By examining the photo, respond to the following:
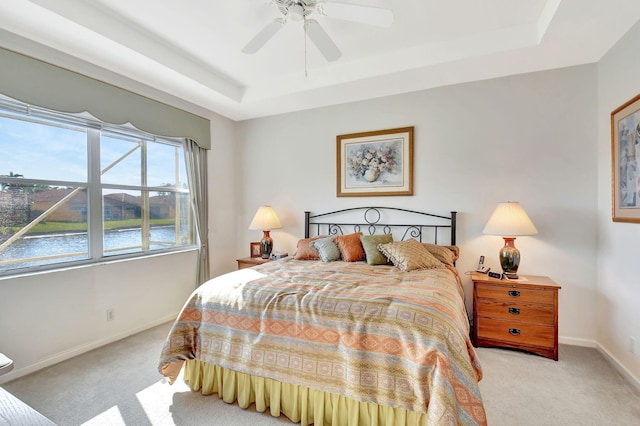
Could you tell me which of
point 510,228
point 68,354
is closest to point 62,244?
point 68,354

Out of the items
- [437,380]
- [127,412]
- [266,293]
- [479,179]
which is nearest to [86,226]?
[127,412]

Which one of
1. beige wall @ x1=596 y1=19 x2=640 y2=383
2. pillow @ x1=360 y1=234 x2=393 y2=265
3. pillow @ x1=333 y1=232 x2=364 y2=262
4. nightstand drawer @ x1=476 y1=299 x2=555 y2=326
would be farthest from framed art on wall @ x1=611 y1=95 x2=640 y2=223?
pillow @ x1=333 y1=232 x2=364 y2=262

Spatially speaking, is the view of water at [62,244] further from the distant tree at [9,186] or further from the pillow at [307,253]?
the pillow at [307,253]

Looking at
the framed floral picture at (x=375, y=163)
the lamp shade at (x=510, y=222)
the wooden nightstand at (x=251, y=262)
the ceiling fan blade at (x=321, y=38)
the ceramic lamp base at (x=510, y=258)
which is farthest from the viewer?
the wooden nightstand at (x=251, y=262)

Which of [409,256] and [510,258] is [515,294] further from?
[409,256]

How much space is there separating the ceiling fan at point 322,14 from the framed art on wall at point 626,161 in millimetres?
2001

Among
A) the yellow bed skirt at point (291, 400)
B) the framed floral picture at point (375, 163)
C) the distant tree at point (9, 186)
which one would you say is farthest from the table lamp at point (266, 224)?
the distant tree at point (9, 186)

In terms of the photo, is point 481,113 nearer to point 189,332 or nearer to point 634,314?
point 634,314

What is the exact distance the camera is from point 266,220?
12.7 feet

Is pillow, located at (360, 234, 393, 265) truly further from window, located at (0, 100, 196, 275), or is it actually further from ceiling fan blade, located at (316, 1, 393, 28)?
window, located at (0, 100, 196, 275)

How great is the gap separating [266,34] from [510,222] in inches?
102

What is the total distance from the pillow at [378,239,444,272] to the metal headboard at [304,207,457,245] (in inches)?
20.5

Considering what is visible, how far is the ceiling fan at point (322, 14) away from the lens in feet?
5.97

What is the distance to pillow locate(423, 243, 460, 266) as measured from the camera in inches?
114
